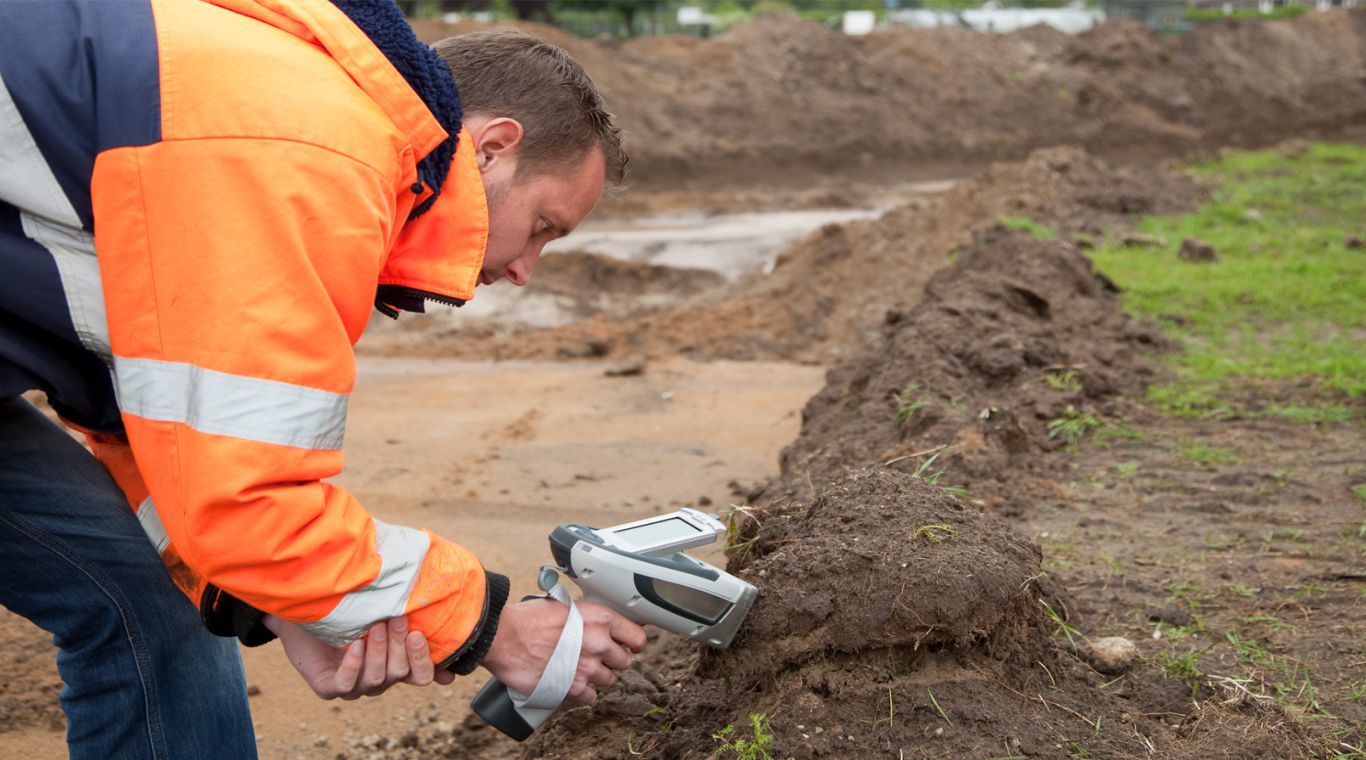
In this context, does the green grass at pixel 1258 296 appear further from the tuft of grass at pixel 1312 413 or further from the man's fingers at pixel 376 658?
the man's fingers at pixel 376 658

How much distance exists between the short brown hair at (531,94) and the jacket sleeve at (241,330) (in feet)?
1.17

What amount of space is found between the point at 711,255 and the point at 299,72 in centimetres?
973

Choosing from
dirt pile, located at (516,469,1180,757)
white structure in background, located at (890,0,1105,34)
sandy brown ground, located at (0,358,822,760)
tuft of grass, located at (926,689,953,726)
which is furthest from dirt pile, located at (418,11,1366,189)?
tuft of grass, located at (926,689,953,726)

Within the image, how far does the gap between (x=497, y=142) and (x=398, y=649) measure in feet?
2.88

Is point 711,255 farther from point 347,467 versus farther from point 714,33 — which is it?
point 714,33

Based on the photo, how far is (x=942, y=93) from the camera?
20094 mm

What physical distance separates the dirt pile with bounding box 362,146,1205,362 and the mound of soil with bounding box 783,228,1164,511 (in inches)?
51.6

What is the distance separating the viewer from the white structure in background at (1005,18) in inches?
975

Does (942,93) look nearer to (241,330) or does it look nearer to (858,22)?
(858,22)

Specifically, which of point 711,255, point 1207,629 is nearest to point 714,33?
point 711,255

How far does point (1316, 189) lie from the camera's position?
1131 centimetres

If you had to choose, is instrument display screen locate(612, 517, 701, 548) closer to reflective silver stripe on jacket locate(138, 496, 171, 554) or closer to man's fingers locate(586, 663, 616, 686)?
man's fingers locate(586, 663, 616, 686)

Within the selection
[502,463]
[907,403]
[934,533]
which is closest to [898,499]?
[934,533]

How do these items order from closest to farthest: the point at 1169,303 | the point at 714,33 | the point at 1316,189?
1. the point at 1169,303
2. the point at 1316,189
3. the point at 714,33
